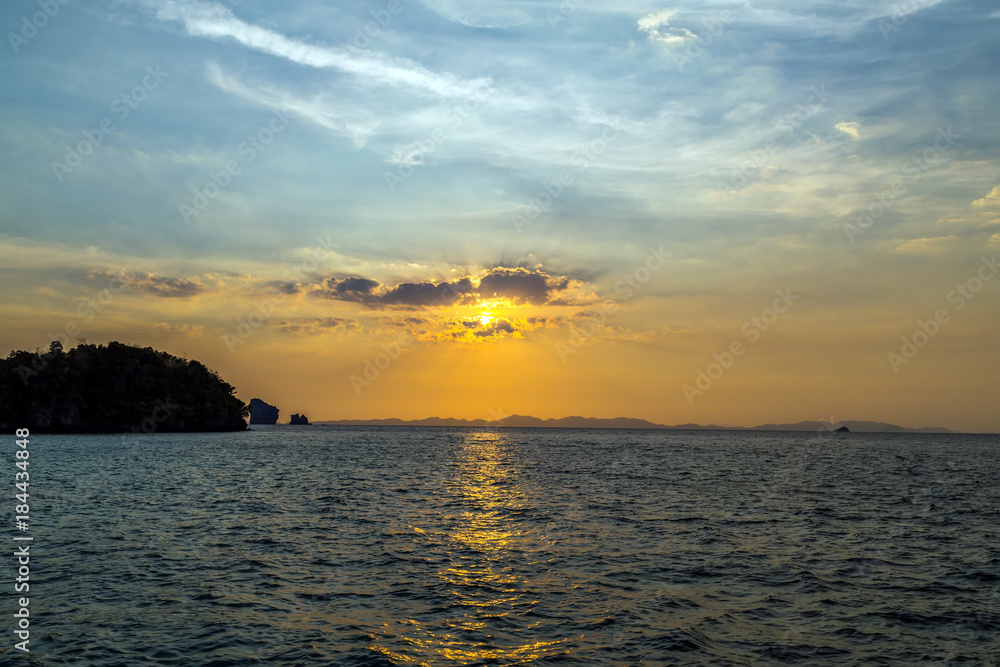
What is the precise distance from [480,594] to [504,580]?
86.0 inches

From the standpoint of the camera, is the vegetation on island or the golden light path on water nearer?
the golden light path on water

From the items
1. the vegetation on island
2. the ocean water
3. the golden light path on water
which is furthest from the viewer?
the vegetation on island

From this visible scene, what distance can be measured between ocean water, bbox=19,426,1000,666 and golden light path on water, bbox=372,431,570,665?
0.34ft

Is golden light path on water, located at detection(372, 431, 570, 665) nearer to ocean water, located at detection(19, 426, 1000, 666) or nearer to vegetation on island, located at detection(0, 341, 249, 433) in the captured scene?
ocean water, located at detection(19, 426, 1000, 666)

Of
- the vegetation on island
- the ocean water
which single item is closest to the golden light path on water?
the ocean water

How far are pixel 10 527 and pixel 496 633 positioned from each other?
29.6 m

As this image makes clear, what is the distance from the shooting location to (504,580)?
23.6 m

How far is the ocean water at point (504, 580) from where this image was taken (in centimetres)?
1666

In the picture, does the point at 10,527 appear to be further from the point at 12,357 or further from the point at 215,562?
the point at 12,357

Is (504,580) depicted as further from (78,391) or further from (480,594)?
(78,391)

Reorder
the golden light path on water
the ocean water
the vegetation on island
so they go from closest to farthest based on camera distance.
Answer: the golden light path on water → the ocean water → the vegetation on island

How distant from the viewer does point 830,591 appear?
886 inches

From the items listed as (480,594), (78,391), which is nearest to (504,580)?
(480,594)

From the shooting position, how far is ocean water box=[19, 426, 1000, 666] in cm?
1666
